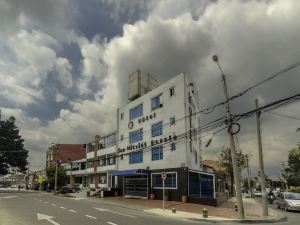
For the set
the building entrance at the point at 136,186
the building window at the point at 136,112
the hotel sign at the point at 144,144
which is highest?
the building window at the point at 136,112

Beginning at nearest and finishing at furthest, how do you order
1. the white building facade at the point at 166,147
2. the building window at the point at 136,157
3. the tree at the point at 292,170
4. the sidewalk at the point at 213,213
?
1. the sidewalk at the point at 213,213
2. the white building facade at the point at 166,147
3. the building window at the point at 136,157
4. the tree at the point at 292,170

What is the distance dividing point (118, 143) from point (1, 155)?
31909mm

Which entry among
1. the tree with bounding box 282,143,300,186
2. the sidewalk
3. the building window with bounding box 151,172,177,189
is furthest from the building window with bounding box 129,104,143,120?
the tree with bounding box 282,143,300,186

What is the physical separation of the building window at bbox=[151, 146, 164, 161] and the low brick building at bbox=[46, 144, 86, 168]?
2663 inches

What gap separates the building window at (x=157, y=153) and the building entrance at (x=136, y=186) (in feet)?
8.45

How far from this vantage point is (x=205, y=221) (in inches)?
880

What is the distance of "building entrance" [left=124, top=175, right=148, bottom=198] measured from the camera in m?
44.3

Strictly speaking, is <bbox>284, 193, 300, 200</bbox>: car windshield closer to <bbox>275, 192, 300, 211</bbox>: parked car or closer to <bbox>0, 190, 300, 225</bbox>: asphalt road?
<bbox>275, 192, 300, 211</bbox>: parked car

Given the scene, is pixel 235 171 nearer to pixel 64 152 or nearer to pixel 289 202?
pixel 289 202

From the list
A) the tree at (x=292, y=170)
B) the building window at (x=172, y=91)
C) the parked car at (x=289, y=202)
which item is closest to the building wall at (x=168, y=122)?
the building window at (x=172, y=91)

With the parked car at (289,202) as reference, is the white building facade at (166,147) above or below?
above

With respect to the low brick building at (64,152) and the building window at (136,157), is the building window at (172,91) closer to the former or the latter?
the building window at (136,157)

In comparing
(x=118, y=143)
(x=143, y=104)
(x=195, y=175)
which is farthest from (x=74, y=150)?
(x=195, y=175)

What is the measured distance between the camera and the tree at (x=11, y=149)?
74.1 metres
